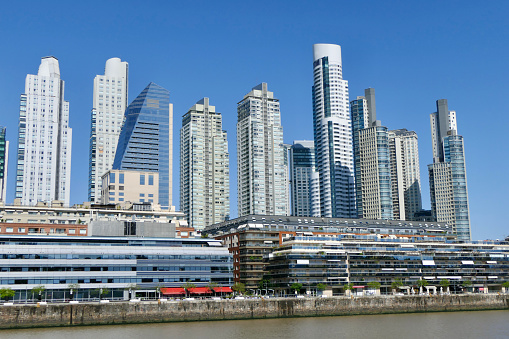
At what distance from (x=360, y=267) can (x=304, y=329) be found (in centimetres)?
7337

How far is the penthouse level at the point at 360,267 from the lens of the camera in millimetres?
178750

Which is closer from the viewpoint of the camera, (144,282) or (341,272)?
(144,282)

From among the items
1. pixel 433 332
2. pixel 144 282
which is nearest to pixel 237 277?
pixel 144 282

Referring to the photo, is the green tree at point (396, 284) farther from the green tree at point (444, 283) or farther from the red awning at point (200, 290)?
the red awning at point (200, 290)

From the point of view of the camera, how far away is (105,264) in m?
157

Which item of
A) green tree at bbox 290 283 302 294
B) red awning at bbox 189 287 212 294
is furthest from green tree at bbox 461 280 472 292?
red awning at bbox 189 287 212 294

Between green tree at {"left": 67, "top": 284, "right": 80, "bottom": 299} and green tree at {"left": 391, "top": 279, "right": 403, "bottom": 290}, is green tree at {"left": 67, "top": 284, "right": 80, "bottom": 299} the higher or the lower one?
the higher one

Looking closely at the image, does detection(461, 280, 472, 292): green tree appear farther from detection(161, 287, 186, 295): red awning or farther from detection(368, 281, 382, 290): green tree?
detection(161, 287, 186, 295): red awning

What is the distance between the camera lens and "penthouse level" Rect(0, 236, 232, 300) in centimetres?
14950

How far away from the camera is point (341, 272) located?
598 ft

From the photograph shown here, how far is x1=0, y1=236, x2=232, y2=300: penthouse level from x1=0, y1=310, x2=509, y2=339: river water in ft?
107

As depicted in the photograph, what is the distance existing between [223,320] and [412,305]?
2024 inches

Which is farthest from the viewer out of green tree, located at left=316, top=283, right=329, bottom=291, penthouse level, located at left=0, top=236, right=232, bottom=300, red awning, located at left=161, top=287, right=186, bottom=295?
green tree, located at left=316, top=283, right=329, bottom=291

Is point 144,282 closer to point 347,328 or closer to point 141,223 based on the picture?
point 141,223
